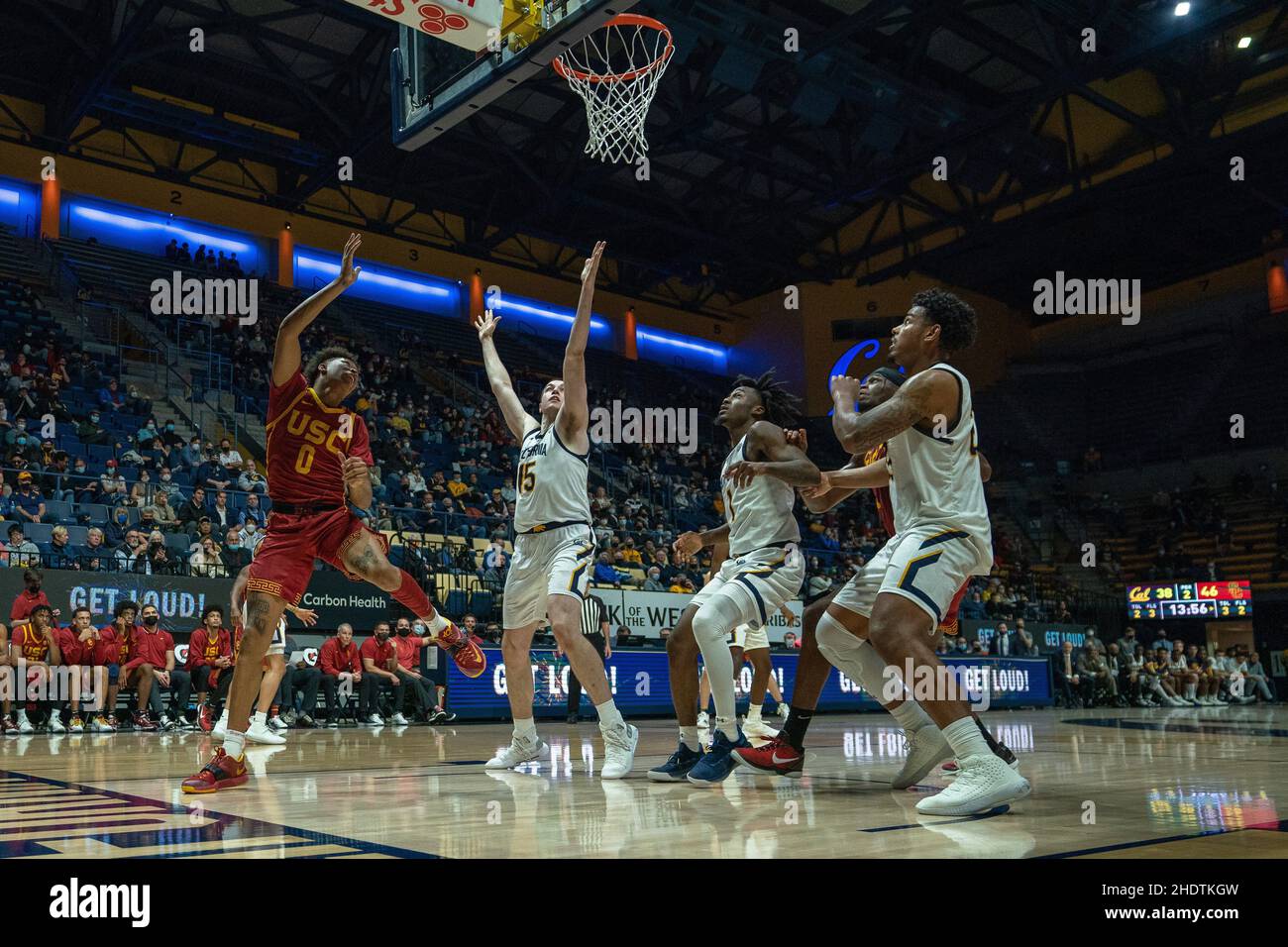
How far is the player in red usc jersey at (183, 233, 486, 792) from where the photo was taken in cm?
540

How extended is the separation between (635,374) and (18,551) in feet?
65.9

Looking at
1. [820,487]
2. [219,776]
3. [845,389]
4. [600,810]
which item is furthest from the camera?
[820,487]

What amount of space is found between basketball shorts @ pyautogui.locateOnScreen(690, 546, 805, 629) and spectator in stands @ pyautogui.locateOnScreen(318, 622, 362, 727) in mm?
8732

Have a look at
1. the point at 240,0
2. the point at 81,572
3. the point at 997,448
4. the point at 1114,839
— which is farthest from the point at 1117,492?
the point at 1114,839

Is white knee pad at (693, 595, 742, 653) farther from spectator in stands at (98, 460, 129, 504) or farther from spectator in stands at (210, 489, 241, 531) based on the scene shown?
spectator in stands at (98, 460, 129, 504)

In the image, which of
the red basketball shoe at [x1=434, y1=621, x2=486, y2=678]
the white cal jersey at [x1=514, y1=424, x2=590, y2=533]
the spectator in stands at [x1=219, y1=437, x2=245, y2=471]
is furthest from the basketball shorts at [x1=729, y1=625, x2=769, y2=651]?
the spectator in stands at [x1=219, y1=437, x2=245, y2=471]

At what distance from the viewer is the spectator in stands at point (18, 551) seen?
41.0 ft

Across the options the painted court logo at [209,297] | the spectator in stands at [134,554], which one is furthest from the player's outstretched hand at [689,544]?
the painted court logo at [209,297]

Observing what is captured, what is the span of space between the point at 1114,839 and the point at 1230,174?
27125 millimetres

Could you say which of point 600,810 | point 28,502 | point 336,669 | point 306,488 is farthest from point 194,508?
point 600,810

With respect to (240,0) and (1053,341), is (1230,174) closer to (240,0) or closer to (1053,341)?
(1053,341)

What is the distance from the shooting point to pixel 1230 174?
26203 millimetres
